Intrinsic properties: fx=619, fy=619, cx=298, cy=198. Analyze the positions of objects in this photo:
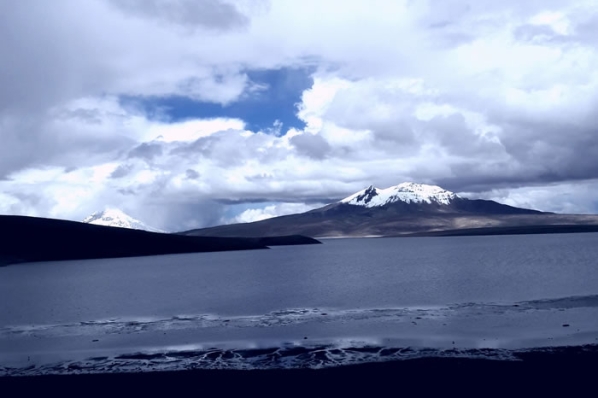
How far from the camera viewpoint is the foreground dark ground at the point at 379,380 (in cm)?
2634

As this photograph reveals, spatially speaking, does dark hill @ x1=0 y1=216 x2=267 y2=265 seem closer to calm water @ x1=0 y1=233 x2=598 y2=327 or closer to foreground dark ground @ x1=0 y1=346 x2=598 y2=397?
calm water @ x1=0 y1=233 x2=598 y2=327

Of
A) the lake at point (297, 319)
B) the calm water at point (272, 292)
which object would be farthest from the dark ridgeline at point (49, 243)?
the lake at point (297, 319)

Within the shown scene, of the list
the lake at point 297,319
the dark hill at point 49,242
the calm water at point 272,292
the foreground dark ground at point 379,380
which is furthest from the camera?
the dark hill at point 49,242

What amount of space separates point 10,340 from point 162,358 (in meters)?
16.6

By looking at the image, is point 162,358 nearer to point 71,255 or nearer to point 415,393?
point 415,393

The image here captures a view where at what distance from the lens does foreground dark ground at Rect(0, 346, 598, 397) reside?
2634 cm

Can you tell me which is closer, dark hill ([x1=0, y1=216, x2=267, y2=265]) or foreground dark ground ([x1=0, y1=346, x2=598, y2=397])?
foreground dark ground ([x1=0, y1=346, x2=598, y2=397])

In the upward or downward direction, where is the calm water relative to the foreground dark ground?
upward

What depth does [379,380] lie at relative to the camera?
28266 mm

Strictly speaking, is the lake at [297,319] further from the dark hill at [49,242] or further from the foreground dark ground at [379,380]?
the dark hill at [49,242]

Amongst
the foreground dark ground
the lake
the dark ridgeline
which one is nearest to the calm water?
the lake

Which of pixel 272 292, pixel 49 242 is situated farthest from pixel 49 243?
pixel 272 292

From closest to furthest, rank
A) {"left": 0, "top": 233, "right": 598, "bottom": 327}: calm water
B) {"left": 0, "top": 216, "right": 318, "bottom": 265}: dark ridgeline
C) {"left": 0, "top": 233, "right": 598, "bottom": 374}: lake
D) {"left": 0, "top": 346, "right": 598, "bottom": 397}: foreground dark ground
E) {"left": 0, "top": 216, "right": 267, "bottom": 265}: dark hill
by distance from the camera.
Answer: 1. {"left": 0, "top": 346, "right": 598, "bottom": 397}: foreground dark ground
2. {"left": 0, "top": 233, "right": 598, "bottom": 374}: lake
3. {"left": 0, "top": 233, "right": 598, "bottom": 327}: calm water
4. {"left": 0, "top": 216, "right": 318, "bottom": 265}: dark ridgeline
5. {"left": 0, "top": 216, "right": 267, "bottom": 265}: dark hill

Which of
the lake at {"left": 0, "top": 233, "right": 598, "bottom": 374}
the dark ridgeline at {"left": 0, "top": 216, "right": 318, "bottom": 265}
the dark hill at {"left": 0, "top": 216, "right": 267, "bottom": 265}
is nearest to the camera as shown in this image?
the lake at {"left": 0, "top": 233, "right": 598, "bottom": 374}
